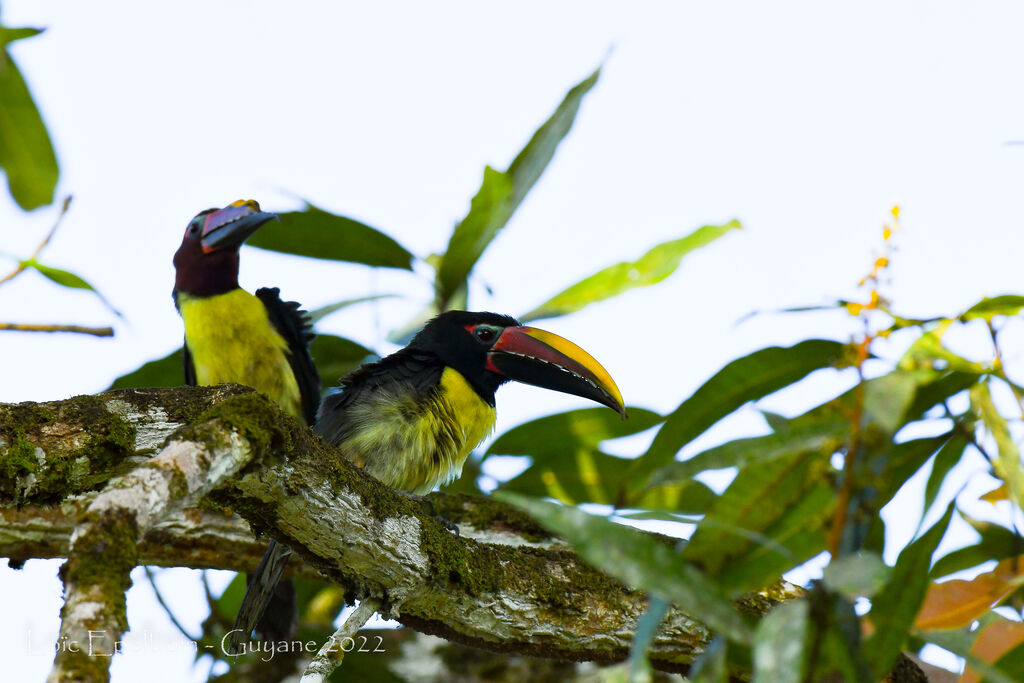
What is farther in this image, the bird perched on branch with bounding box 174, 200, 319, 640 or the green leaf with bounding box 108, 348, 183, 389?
the bird perched on branch with bounding box 174, 200, 319, 640

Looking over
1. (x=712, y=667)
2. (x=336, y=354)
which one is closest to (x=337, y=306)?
(x=336, y=354)

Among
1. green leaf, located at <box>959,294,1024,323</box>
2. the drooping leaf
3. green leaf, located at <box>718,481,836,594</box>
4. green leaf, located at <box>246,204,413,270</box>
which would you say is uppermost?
green leaf, located at <box>246,204,413,270</box>

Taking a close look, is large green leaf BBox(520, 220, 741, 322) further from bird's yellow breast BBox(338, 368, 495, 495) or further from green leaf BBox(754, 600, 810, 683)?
green leaf BBox(754, 600, 810, 683)

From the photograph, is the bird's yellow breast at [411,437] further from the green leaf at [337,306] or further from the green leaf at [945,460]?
the green leaf at [945,460]

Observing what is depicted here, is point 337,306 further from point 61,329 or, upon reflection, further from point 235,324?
point 61,329

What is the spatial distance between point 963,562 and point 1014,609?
211mm

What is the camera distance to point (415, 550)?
267cm

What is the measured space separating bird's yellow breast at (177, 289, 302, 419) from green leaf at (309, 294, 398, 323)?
0.44 m

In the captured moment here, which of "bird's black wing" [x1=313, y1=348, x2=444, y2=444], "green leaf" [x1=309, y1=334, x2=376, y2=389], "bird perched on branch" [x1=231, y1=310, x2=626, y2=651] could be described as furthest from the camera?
"green leaf" [x1=309, y1=334, x2=376, y2=389]

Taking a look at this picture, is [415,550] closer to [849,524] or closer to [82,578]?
[82,578]

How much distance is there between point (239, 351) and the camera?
5078mm

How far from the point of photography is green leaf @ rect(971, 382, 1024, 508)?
1641mm

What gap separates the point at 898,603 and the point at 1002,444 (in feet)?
1.01

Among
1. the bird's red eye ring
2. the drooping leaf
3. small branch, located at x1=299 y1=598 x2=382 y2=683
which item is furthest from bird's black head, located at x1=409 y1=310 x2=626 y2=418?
the drooping leaf
